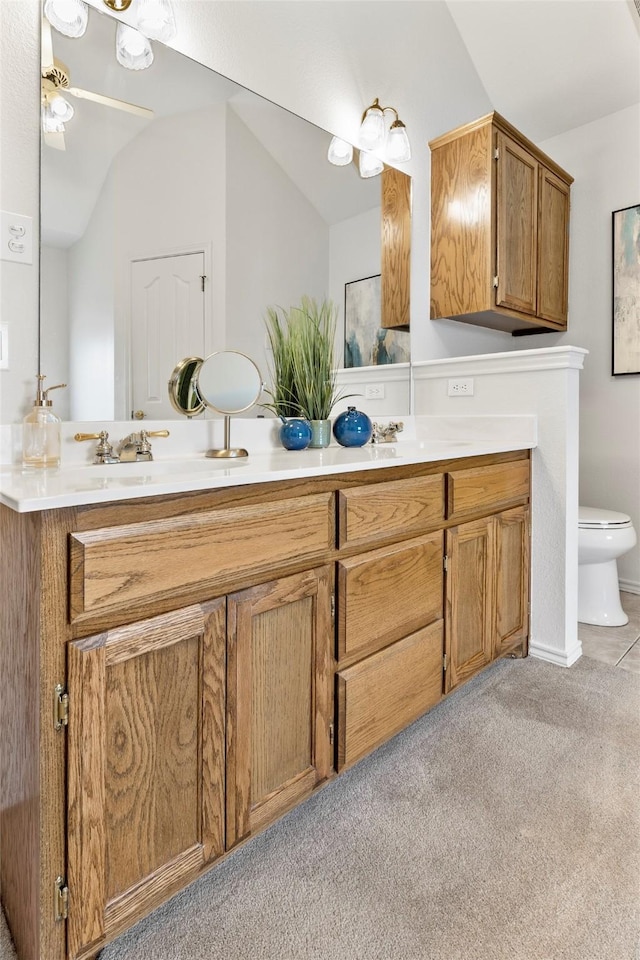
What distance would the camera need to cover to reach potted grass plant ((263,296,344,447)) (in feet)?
6.05

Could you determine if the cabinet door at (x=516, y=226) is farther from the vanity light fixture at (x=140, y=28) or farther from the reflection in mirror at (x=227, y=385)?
the vanity light fixture at (x=140, y=28)

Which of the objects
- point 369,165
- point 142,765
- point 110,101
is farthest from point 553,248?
point 142,765

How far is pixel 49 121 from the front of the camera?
130 centimetres

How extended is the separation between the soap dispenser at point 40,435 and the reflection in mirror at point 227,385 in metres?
0.40

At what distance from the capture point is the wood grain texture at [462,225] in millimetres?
2375

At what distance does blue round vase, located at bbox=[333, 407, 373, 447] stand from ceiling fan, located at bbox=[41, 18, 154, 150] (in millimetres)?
1080

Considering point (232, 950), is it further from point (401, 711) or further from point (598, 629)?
point (598, 629)

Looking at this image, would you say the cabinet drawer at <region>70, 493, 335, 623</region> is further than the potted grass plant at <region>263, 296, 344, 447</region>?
No

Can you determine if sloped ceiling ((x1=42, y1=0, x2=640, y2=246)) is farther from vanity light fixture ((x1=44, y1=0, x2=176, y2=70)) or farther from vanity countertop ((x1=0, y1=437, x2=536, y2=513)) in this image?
vanity countertop ((x1=0, y1=437, x2=536, y2=513))

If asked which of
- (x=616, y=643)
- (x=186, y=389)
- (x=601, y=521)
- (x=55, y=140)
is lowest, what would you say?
(x=616, y=643)

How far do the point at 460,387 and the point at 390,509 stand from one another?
3.73ft

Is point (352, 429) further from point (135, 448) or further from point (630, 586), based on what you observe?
point (630, 586)

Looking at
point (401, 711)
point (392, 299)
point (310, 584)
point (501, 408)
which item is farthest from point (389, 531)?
point (392, 299)

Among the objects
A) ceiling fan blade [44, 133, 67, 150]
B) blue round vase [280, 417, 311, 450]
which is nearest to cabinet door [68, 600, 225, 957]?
blue round vase [280, 417, 311, 450]
